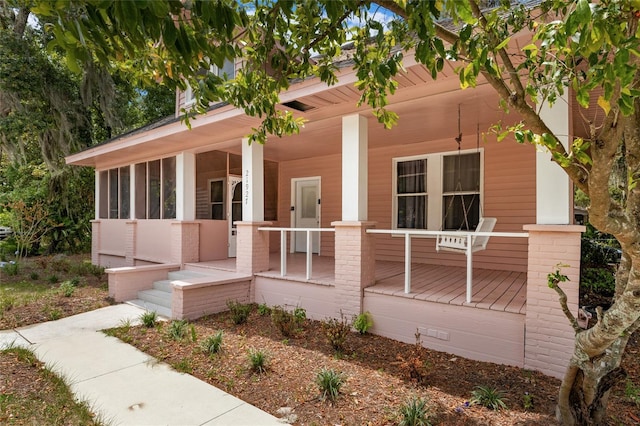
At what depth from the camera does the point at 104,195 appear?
10258 mm

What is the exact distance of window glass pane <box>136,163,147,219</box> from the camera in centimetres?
866

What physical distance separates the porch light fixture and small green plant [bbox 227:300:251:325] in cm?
308

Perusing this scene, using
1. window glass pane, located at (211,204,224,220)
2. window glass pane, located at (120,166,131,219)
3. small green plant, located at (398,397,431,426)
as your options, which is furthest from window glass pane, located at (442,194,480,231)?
window glass pane, located at (120,166,131,219)

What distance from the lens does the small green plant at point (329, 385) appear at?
299 cm

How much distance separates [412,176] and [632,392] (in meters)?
4.89

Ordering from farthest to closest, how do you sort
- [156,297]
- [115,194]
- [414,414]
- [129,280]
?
[115,194] → [129,280] → [156,297] → [414,414]

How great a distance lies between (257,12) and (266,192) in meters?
7.05

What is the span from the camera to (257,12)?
228 cm

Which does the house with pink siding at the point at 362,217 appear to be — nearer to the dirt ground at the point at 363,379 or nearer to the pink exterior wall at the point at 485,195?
the pink exterior wall at the point at 485,195

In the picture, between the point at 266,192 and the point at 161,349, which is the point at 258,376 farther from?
the point at 266,192

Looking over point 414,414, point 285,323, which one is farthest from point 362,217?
point 414,414

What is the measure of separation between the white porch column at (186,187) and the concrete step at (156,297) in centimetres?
164

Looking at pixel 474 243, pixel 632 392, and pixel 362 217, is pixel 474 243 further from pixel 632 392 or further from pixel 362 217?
pixel 632 392

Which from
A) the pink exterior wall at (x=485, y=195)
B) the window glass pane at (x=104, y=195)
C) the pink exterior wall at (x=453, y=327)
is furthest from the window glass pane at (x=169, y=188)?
the pink exterior wall at (x=453, y=327)
